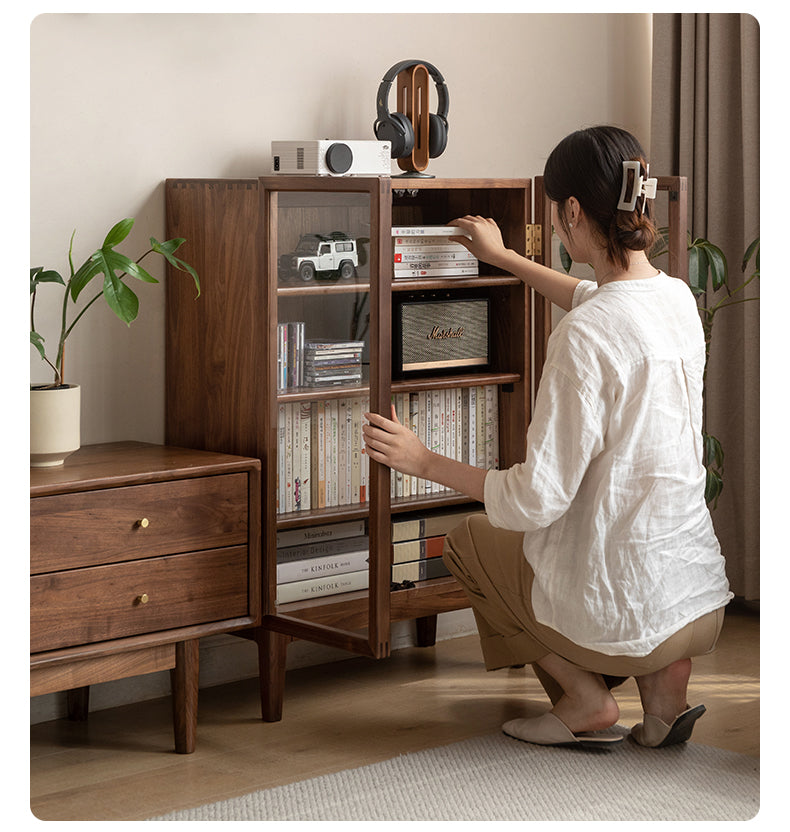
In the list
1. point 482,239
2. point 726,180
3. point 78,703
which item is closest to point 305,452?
point 482,239

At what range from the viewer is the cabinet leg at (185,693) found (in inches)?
98.4

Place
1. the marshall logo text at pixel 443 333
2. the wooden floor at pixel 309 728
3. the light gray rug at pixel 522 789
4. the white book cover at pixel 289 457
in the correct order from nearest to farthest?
the light gray rug at pixel 522 789 → the wooden floor at pixel 309 728 → the white book cover at pixel 289 457 → the marshall logo text at pixel 443 333

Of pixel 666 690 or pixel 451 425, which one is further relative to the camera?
pixel 451 425

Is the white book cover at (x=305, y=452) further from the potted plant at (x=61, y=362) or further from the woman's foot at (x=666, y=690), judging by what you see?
the woman's foot at (x=666, y=690)

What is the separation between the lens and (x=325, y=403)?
2.68 m

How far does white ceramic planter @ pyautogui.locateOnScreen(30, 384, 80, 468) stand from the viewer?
238 centimetres

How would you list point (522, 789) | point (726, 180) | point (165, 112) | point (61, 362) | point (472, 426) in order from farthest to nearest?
point (726, 180) → point (472, 426) → point (165, 112) → point (61, 362) → point (522, 789)

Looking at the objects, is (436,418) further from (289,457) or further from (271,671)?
(271,671)

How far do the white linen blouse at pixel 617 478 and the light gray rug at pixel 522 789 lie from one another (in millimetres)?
270

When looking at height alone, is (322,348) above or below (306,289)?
below

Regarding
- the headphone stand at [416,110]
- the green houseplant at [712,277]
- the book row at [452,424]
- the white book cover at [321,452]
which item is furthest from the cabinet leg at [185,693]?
the green houseplant at [712,277]

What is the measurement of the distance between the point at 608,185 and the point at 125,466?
116 centimetres

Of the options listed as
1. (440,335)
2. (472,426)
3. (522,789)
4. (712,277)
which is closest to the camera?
(522,789)

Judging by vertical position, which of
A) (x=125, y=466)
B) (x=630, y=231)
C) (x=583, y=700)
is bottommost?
(x=583, y=700)
